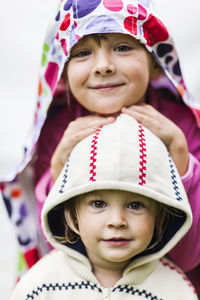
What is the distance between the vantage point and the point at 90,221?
1142 mm

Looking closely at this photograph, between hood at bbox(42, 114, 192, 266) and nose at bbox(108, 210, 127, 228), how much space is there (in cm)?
5

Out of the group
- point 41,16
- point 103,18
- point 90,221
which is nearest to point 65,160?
point 90,221

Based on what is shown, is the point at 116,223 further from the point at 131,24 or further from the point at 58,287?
the point at 131,24

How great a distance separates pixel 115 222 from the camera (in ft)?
3.60

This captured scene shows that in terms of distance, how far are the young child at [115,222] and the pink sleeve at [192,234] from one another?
0.24 feet

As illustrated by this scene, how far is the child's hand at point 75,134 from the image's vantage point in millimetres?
1236

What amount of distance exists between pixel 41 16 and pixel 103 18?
130 cm

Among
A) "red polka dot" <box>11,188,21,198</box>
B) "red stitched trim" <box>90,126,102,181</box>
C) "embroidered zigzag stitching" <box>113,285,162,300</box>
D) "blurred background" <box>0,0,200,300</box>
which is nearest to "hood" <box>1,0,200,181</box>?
"red polka dot" <box>11,188,21,198</box>

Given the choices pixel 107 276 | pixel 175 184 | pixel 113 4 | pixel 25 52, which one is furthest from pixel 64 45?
pixel 25 52

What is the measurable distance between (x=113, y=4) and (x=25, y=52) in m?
1.33

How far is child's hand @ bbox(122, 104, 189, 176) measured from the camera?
4.14 ft

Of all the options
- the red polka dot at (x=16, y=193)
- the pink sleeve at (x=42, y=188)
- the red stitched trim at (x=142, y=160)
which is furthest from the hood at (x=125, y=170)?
the red polka dot at (x=16, y=193)

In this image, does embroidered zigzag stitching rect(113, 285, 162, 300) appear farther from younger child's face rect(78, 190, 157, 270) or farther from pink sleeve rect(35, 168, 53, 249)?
pink sleeve rect(35, 168, 53, 249)

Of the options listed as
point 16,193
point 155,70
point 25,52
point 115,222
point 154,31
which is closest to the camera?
point 115,222
